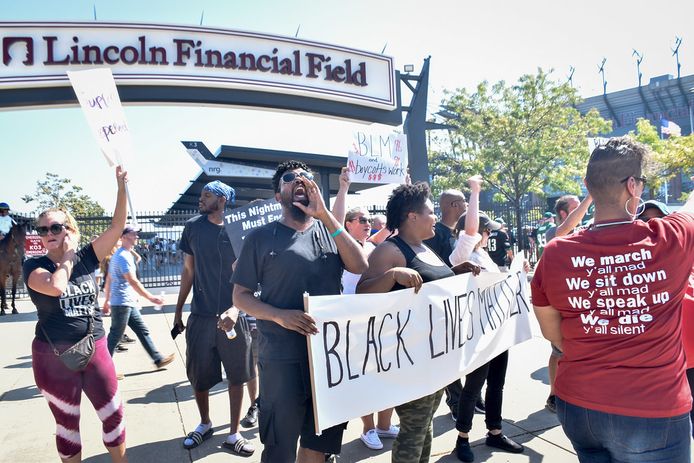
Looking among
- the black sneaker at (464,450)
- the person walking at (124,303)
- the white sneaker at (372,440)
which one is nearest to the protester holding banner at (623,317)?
the black sneaker at (464,450)

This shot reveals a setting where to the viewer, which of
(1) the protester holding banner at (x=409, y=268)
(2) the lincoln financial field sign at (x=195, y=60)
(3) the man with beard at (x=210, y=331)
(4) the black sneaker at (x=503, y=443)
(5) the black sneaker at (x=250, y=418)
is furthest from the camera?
(2) the lincoln financial field sign at (x=195, y=60)

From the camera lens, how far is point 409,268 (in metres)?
2.83

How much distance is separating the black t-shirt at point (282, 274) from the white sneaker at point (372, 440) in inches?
63.2

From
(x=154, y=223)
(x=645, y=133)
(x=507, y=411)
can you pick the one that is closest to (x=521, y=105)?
(x=645, y=133)

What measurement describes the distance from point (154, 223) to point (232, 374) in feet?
34.7

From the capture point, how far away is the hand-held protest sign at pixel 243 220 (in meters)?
4.09

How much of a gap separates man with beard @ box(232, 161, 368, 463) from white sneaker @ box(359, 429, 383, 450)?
125cm

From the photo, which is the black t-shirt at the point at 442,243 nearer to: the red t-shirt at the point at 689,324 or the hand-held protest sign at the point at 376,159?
the red t-shirt at the point at 689,324

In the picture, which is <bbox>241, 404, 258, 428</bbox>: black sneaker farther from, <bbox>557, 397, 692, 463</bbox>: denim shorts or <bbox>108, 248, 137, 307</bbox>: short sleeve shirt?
<bbox>557, 397, 692, 463</bbox>: denim shorts

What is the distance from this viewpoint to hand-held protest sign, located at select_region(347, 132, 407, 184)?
26.2 ft

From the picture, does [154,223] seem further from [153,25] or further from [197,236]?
[197,236]

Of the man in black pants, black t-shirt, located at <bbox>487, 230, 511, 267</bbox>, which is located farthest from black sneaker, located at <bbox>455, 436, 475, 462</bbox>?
black t-shirt, located at <bbox>487, 230, 511, 267</bbox>

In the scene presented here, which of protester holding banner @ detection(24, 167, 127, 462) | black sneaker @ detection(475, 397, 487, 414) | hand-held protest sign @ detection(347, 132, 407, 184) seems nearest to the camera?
protester holding banner @ detection(24, 167, 127, 462)

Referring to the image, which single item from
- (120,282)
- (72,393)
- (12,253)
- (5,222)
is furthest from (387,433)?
(5,222)
